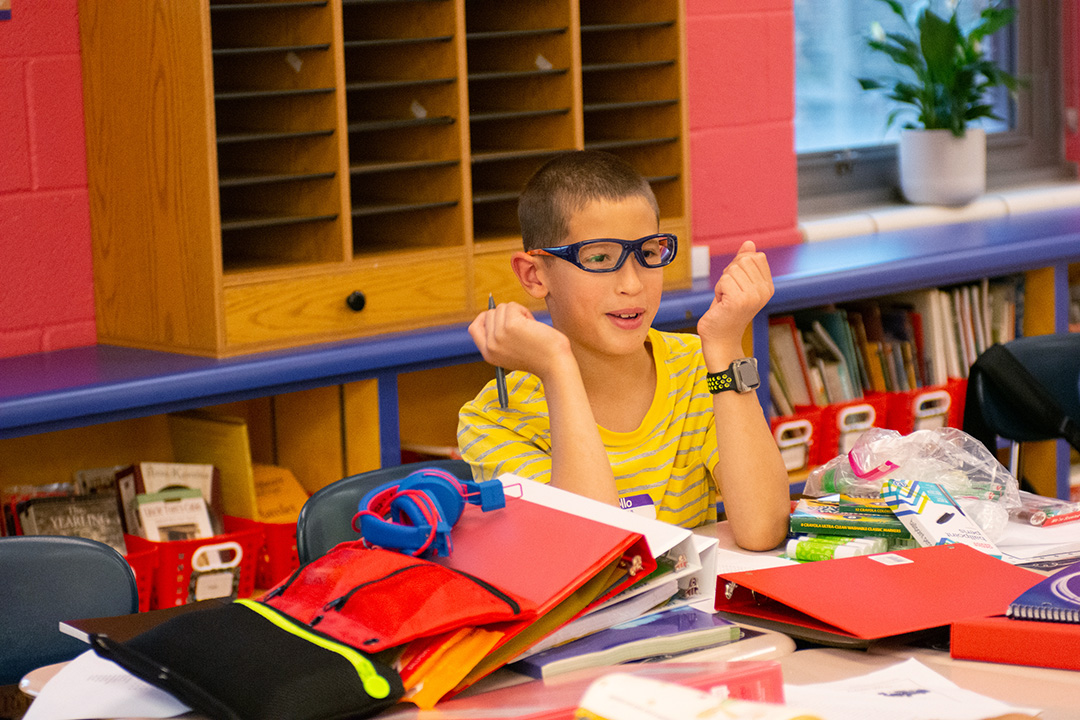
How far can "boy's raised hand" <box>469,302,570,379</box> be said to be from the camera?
162 cm

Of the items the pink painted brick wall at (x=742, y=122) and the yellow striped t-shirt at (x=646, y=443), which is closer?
the yellow striped t-shirt at (x=646, y=443)

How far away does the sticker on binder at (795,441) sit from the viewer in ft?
9.38

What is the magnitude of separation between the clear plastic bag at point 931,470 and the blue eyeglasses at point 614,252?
13.9 inches

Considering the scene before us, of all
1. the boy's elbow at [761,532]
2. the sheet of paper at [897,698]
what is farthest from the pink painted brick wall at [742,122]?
the sheet of paper at [897,698]

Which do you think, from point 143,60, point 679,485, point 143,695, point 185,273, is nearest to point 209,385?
point 185,273

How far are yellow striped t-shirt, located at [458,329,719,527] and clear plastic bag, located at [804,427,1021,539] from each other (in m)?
0.19

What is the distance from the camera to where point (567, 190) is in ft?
5.90

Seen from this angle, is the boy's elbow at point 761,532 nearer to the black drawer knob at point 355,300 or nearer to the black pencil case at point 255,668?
the black pencil case at point 255,668

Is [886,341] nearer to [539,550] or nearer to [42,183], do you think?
[42,183]

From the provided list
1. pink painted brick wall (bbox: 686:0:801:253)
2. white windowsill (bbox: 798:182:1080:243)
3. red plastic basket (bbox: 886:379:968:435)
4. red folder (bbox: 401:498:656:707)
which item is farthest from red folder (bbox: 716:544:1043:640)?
white windowsill (bbox: 798:182:1080:243)

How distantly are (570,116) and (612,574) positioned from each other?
1.55 meters

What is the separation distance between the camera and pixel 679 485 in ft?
5.77

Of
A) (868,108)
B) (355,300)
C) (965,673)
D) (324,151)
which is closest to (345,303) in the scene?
(355,300)

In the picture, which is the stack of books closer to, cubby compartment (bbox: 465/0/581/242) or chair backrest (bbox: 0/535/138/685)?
cubby compartment (bbox: 465/0/581/242)
